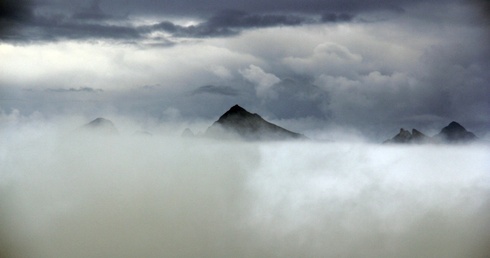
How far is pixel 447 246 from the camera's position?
3130 cm

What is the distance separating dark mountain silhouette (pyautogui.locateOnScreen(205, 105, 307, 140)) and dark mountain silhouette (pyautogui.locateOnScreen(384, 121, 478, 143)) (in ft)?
4.81

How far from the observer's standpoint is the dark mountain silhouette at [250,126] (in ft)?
103

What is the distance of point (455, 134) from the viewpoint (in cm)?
3125

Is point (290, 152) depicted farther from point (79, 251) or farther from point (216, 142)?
point (79, 251)

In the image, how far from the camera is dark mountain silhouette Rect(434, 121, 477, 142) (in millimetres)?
31188

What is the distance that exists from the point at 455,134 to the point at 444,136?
0.55 feet

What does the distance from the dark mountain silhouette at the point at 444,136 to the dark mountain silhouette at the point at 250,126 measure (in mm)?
1466

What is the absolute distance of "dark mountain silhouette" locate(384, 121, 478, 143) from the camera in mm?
31203

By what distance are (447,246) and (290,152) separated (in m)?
2.74

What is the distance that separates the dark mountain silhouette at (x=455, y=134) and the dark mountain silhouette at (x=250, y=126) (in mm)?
2093

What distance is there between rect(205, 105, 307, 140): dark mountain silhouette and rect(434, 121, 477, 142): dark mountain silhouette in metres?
2.09

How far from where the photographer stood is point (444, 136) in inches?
1232

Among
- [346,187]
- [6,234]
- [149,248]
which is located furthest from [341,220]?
[6,234]

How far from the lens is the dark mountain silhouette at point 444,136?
31203 mm
